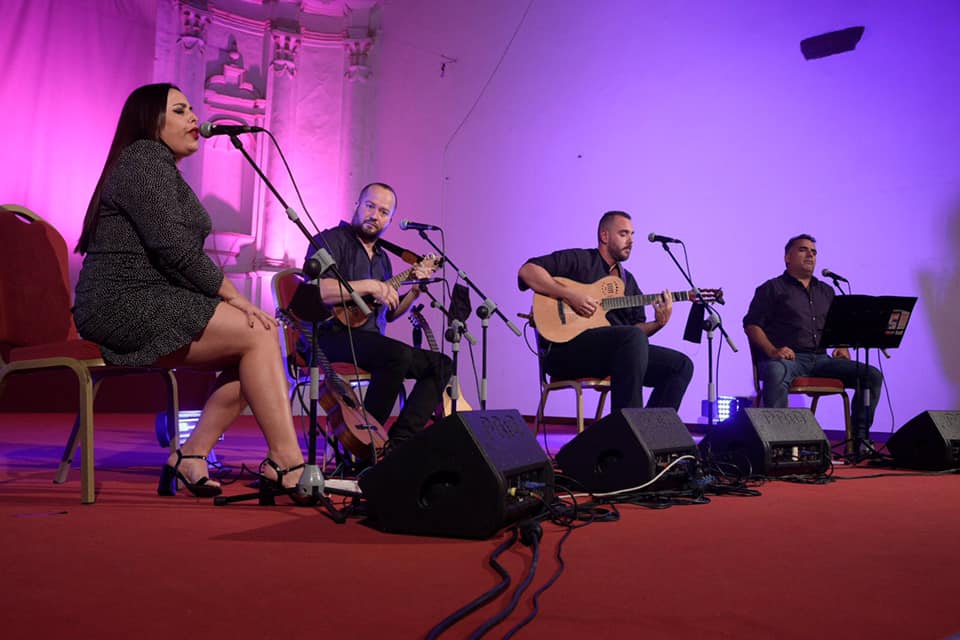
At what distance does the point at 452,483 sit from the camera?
1833 mm

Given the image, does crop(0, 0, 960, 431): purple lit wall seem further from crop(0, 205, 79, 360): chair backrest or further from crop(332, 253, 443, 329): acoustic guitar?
crop(0, 205, 79, 360): chair backrest

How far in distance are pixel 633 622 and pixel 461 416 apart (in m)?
0.72

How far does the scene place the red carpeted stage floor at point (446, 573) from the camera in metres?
1.11

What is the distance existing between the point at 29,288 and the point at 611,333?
7.91ft

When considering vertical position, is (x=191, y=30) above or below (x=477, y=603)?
above

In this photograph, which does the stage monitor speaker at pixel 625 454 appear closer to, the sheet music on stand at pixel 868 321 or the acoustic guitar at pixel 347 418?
the acoustic guitar at pixel 347 418

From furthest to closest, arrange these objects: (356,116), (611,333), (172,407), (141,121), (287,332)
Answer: (356,116) → (611,333) → (287,332) → (172,407) → (141,121)

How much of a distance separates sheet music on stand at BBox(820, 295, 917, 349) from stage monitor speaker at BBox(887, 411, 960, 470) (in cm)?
55

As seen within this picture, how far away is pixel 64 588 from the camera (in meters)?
1.24

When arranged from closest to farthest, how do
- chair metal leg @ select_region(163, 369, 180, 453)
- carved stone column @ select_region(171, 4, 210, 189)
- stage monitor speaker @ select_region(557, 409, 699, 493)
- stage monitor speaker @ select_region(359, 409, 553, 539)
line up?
1. stage monitor speaker @ select_region(359, 409, 553, 539)
2. stage monitor speaker @ select_region(557, 409, 699, 493)
3. chair metal leg @ select_region(163, 369, 180, 453)
4. carved stone column @ select_region(171, 4, 210, 189)

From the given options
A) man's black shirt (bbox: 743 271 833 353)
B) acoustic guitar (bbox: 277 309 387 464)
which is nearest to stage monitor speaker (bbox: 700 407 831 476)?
acoustic guitar (bbox: 277 309 387 464)

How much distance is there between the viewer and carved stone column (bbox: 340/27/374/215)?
7.68 m

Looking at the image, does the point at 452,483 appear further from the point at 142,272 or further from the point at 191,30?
the point at 191,30

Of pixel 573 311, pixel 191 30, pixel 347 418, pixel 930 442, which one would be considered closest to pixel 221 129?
pixel 347 418
